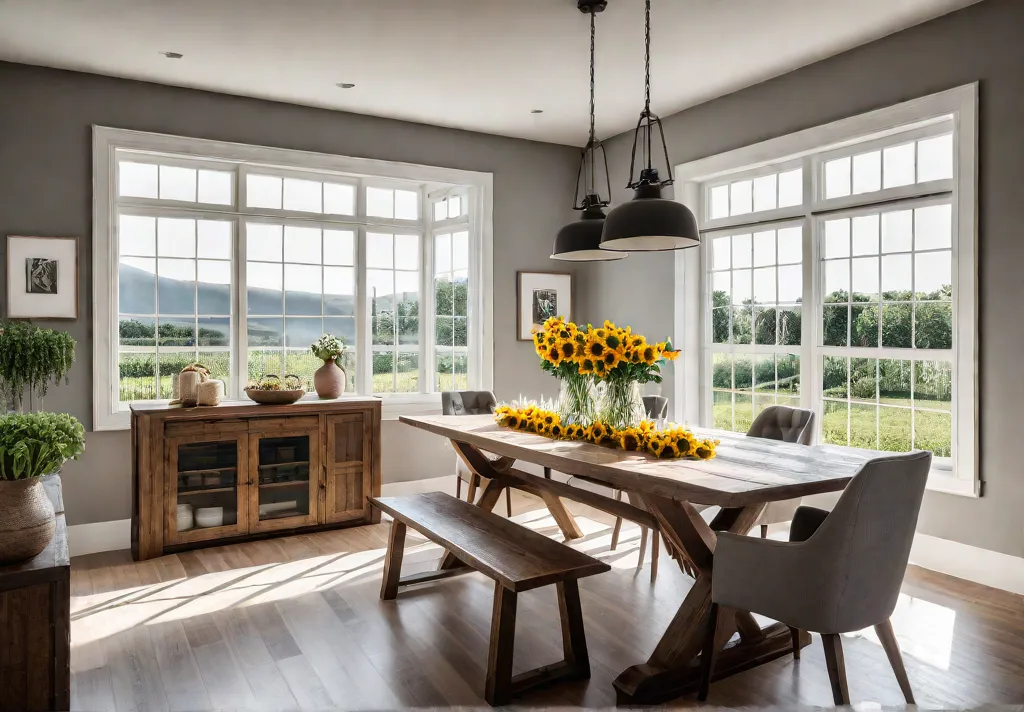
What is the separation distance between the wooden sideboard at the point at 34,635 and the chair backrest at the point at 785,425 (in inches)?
120

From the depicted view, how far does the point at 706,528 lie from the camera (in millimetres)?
2693

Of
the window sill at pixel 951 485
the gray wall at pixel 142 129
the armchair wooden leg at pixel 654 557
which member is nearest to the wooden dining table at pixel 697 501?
the armchair wooden leg at pixel 654 557

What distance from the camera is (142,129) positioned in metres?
4.45

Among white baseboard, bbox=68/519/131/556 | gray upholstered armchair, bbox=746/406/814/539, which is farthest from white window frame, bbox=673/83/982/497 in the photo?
white baseboard, bbox=68/519/131/556

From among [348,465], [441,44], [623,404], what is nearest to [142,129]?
[441,44]

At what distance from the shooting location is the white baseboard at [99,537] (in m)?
4.28

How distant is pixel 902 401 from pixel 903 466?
2.12 metres

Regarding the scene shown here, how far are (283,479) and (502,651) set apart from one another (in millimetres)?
2541

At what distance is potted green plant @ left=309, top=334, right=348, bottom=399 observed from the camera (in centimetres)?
482

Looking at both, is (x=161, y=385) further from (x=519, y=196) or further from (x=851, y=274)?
(x=851, y=274)

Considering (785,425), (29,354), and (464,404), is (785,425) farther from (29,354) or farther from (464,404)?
(29,354)

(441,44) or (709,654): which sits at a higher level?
(441,44)

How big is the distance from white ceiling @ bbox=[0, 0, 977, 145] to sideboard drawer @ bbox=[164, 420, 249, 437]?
214cm

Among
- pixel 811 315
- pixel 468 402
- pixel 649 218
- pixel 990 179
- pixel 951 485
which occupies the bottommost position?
pixel 951 485
